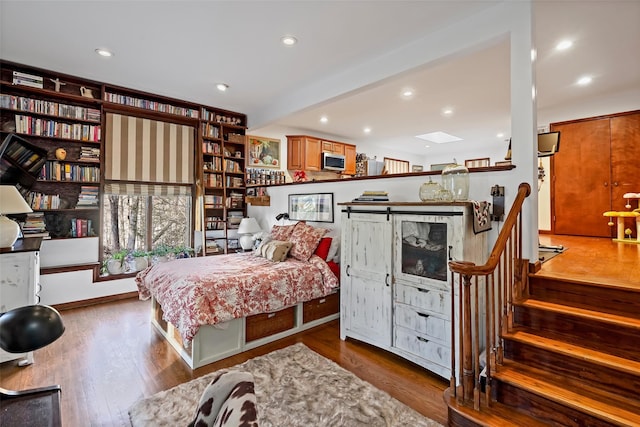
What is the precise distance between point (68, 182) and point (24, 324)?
411cm

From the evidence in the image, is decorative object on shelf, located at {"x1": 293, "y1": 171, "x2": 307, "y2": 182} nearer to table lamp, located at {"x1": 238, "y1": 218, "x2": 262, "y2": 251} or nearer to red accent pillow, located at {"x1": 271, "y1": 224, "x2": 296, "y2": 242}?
table lamp, located at {"x1": 238, "y1": 218, "x2": 262, "y2": 251}

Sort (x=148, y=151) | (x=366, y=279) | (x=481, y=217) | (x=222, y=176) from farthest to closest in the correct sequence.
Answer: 1. (x=222, y=176)
2. (x=148, y=151)
3. (x=366, y=279)
4. (x=481, y=217)

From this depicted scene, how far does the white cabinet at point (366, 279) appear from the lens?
2.68 meters

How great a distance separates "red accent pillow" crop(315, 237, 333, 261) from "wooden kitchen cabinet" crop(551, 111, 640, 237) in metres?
4.16

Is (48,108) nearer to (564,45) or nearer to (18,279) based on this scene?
(18,279)

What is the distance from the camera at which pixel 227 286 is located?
8.50ft

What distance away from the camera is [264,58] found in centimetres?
350

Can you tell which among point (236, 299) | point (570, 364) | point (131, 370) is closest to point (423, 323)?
point (570, 364)

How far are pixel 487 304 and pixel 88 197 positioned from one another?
15.6 feet

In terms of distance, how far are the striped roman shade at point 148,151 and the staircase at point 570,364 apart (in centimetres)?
462

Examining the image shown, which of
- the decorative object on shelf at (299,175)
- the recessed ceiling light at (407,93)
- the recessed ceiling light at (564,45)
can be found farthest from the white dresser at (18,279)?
the recessed ceiling light at (564,45)

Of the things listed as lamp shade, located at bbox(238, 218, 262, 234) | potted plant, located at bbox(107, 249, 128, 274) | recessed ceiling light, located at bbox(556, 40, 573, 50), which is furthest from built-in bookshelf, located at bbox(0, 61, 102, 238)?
recessed ceiling light, located at bbox(556, 40, 573, 50)

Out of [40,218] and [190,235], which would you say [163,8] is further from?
[190,235]

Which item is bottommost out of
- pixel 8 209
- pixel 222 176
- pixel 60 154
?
pixel 8 209
